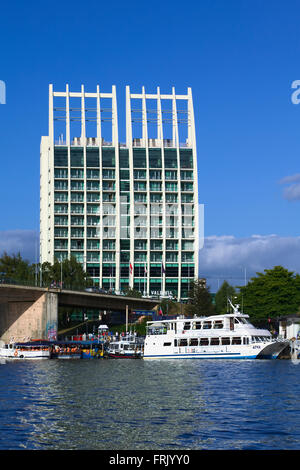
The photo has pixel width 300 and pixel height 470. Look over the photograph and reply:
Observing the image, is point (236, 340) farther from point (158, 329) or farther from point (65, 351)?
point (65, 351)

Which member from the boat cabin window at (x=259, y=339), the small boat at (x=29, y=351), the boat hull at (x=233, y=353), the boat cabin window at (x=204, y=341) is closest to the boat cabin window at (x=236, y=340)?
the boat hull at (x=233, y=353)

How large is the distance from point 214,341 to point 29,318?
45.0 meters

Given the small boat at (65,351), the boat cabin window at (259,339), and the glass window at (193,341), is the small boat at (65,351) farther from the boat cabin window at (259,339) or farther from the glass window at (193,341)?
the boat cabin window at (259,339)

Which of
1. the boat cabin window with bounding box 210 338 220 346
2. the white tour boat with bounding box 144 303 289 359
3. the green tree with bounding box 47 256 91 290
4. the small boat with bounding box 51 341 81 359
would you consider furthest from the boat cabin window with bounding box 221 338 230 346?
the green tree with bounding box 47 256 91 290

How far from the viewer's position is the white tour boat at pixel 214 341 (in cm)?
10538

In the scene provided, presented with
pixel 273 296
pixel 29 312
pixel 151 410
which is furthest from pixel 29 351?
pixel 151 410

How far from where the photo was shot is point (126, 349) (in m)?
122

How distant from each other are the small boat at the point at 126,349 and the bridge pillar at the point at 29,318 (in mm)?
16457

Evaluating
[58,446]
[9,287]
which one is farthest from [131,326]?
[58,446]

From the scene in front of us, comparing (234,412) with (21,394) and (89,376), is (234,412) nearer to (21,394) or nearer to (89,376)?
(21,394)

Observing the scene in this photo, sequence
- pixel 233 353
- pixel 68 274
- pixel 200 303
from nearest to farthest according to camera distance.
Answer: pixel 233 353 → pixel 200 303 → pixel 68 274

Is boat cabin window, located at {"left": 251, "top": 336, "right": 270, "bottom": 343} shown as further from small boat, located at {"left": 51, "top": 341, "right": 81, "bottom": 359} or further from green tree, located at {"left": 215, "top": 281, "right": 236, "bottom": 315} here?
green tree, located at {"left": 215, "top": 281, "right": 236, "bottom": 315}

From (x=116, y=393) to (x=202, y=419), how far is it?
17287 millimetres
